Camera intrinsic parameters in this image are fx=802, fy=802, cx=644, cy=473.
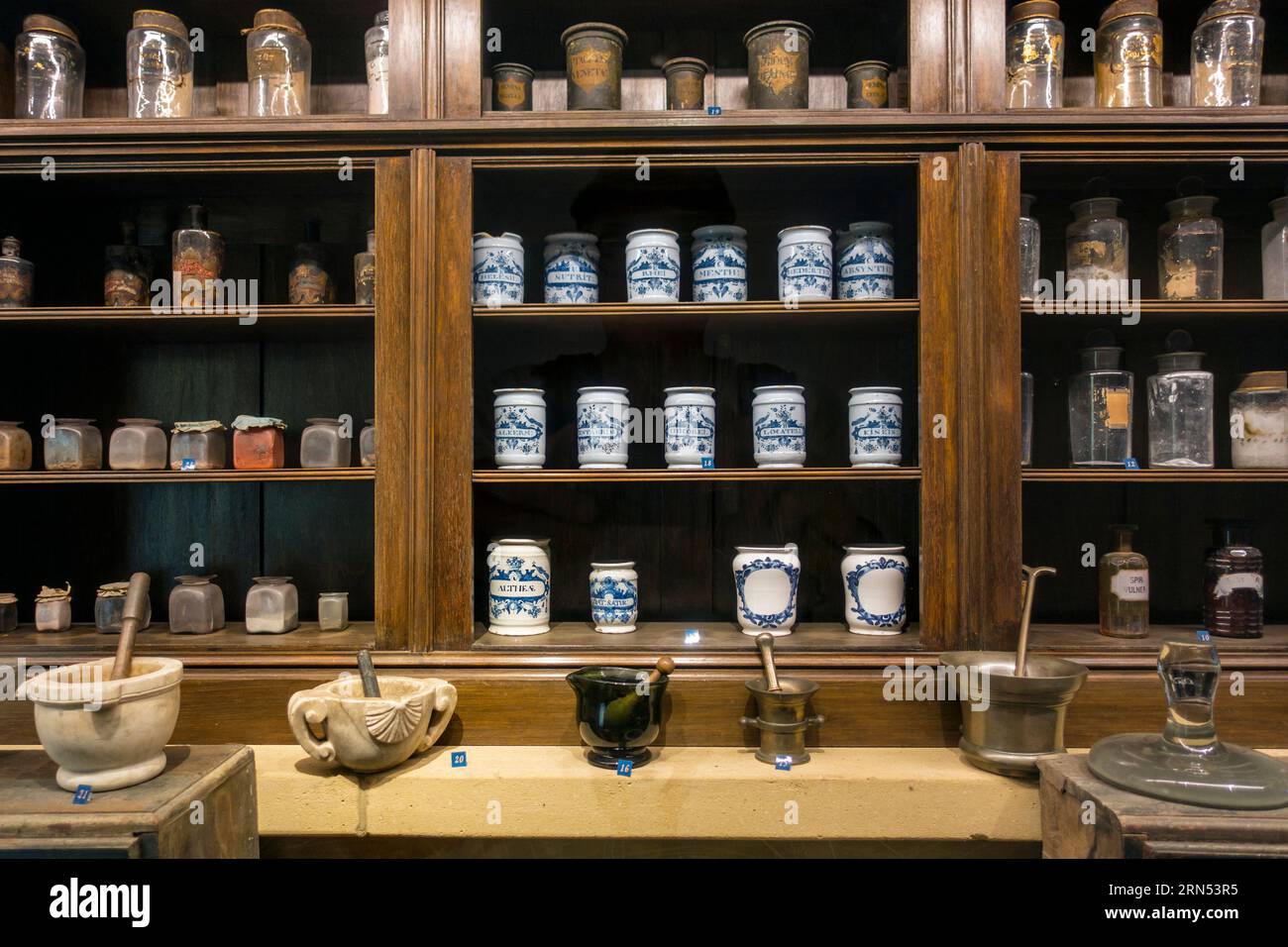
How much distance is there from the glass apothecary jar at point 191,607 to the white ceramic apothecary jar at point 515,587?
2.34ft

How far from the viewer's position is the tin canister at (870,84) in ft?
6.13

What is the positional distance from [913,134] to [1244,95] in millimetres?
835

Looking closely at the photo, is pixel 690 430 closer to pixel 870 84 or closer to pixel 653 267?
pixel 653 267

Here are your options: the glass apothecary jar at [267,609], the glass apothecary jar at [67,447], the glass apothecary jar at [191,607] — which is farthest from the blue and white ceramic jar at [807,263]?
the glass apothecary jar at [67,447]

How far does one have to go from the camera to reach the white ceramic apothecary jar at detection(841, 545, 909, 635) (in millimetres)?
1860

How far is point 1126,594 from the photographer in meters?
1.89

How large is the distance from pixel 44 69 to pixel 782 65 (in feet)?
5.93

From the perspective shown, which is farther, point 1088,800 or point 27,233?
point 27,233

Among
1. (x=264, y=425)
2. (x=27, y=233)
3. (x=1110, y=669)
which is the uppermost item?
(x=27, y=233)

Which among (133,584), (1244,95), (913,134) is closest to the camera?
(133,584)

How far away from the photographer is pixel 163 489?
220 cm

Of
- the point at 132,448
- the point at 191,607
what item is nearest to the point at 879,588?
the point at 191,607
